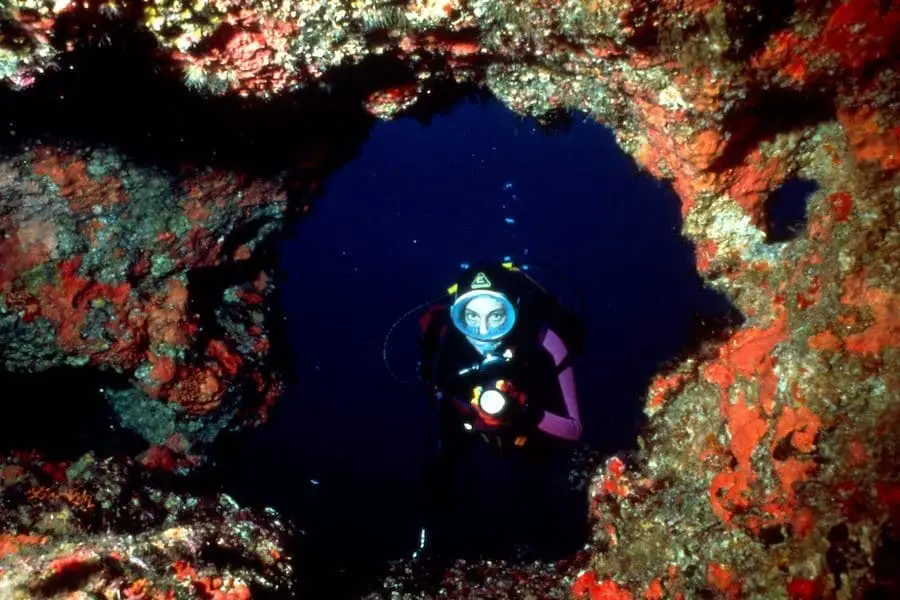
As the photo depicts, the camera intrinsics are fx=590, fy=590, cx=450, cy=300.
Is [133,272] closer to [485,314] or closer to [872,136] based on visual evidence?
[485,314]

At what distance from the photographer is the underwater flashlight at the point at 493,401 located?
447 cm

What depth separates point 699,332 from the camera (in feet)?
12.6

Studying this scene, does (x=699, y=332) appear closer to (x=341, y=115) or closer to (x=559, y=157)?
(x=341, y=115)

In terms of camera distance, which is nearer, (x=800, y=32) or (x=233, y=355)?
(x=800, y=32)

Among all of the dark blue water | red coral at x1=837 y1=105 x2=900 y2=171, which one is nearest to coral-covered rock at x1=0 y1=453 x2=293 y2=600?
the dark blue water

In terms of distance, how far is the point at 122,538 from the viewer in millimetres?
2771

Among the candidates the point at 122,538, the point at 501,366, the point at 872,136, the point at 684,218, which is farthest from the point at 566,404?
the point at 122,538

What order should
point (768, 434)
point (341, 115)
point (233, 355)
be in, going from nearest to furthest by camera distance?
point (768, 434), point (341, 115), point (233, 355)

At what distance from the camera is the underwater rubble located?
225 cm

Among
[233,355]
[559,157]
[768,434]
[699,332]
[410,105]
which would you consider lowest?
[768,434]

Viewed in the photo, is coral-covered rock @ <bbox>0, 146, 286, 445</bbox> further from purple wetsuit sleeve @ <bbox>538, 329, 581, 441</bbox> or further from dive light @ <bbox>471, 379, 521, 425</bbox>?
purple wetsuit sleeve @ <bbox>538, 329, 581, 441</bbox>

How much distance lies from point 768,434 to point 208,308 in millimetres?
4622

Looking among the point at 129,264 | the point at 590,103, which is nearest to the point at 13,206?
the point at 129,264

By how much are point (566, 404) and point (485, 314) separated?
115 cm
